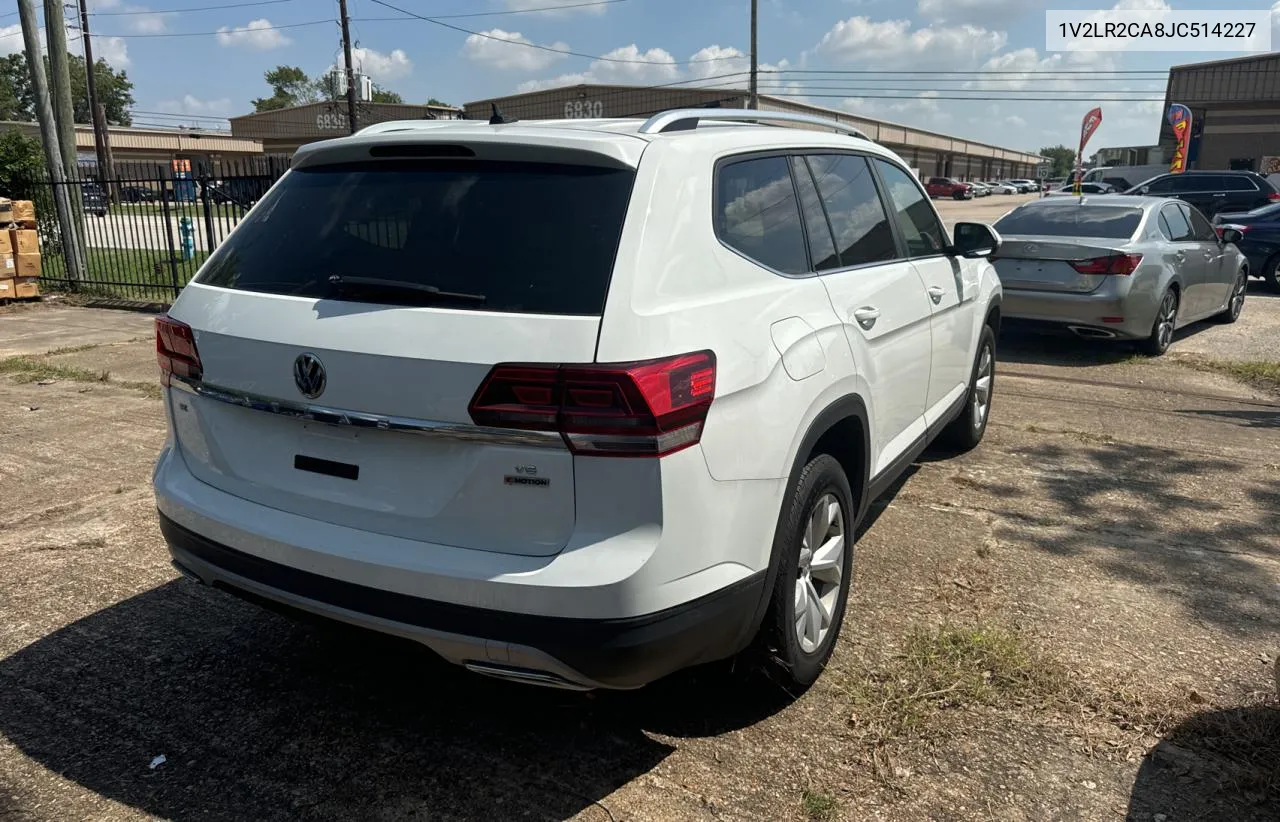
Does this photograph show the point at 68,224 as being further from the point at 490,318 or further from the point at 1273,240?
the point at 1273,240

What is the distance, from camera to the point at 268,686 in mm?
3164

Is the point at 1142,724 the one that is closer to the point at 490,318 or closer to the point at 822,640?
the point at 822,640

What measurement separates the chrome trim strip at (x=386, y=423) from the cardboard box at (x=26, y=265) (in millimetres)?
12161

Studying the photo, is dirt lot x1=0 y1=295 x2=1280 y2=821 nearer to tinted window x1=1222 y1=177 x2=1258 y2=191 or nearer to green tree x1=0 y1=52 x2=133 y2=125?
tinted window x1=1222 y1=177 x2=1258 y2=191

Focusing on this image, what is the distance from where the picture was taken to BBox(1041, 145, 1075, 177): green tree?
175m

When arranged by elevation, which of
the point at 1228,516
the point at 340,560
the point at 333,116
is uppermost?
the point at 333,116

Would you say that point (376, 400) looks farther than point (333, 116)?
No

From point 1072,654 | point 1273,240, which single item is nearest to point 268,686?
point 1072,654

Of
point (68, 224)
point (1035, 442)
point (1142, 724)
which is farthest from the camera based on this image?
point (68, 224)

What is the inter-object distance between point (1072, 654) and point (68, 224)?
14.7m

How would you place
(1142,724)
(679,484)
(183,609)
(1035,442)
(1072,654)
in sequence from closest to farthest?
(679,484), (1142,724), (1072,654), (183,609), (1035,442)

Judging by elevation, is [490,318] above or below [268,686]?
above

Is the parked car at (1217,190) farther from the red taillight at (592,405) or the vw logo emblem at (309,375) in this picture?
the vw logo emblem at (309,375)

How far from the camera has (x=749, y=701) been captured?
3.06 m
